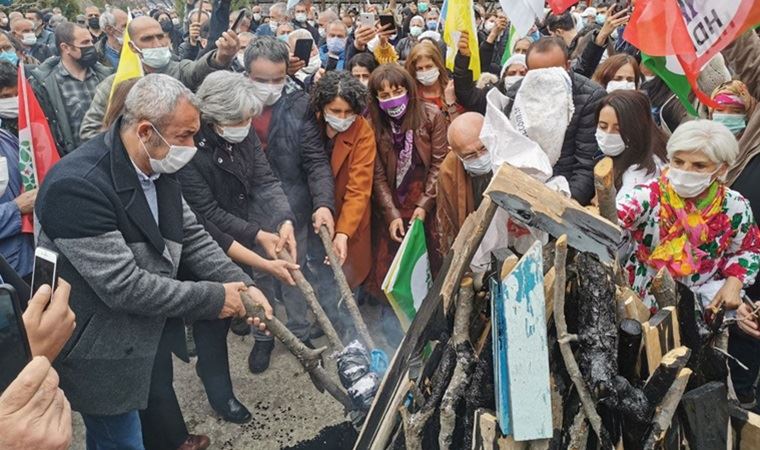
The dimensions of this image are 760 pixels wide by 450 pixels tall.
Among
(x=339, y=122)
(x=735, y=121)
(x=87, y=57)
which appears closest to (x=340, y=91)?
(x=339, y=122)

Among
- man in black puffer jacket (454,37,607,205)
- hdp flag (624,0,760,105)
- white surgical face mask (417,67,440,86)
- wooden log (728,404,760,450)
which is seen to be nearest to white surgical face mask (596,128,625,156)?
man in black puffer jacket (454,37,607,205)

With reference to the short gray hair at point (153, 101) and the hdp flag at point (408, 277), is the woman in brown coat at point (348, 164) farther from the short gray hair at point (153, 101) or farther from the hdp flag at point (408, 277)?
the short gray hair at point (153, 101)

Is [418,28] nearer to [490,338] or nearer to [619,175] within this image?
[619,175]

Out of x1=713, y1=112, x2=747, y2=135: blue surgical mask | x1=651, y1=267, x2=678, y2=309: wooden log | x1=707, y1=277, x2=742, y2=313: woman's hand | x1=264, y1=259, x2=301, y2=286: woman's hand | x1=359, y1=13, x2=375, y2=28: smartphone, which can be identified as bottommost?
x1=264, y1=259, x2=301, y2=286: woman's hand

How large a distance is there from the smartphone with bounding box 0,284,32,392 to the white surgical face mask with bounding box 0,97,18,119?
3.02 metres

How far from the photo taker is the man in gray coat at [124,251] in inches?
89.6

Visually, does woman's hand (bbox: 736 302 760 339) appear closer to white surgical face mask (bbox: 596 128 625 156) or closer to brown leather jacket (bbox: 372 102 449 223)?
white surgical face mask (bbox: 596 128 625 156)

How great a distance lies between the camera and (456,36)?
17.0ft

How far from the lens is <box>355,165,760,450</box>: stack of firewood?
1728mm

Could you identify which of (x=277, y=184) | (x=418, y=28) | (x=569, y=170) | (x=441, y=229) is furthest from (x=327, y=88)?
(x=418, y=28)

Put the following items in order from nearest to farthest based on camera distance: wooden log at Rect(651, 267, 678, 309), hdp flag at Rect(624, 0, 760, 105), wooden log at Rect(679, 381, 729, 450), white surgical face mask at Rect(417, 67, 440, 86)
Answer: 1. wooden log at Rect(679, 381, 729, 450)
2. wooden log at Rect(651, 267, 678, 309)
3. hdp flag at Rect(624, 0, 760, 105)
4. white surgical face mask at Rect(417, 67, 440, 86)

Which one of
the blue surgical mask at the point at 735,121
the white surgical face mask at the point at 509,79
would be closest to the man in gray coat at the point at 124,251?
the blue surgical mask at the point at 735,121

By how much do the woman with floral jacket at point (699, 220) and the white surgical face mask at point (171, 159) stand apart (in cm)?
213

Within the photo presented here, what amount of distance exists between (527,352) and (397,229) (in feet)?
8.44
